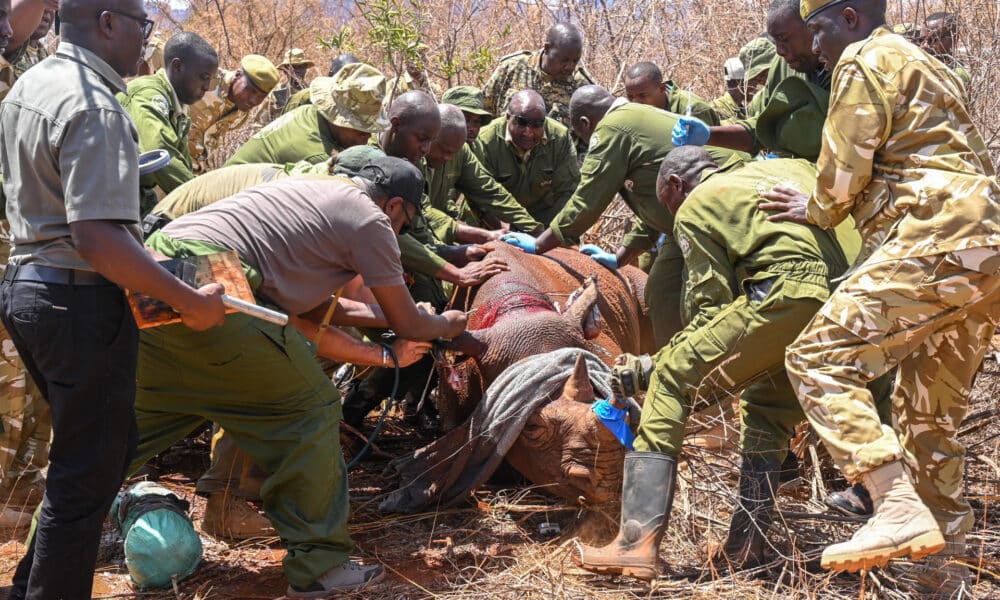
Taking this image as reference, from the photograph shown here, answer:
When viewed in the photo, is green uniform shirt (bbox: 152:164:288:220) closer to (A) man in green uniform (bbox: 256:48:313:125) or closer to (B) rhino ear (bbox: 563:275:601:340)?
(B) rhino ear (bbox: 563:275:601:340)

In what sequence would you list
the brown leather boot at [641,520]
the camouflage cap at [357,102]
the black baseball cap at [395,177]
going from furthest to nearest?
1. the camouflage cap at [357,102]
2. the black baseball cap at [395,177]
3. the brown leather boot at [641,520]

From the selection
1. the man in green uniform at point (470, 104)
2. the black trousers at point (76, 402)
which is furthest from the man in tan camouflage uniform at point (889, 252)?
the man in green uniform at point (470, 104)

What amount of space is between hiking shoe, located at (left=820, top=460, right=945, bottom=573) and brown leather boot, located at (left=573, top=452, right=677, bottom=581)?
0.93 m

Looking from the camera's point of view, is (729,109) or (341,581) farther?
(729,109)

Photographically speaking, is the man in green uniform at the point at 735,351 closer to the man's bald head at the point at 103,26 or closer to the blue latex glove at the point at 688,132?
the blue latex glove at the point at 688,132

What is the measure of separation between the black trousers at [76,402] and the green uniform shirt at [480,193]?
14.5 feet

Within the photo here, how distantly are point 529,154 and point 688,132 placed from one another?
8.63 ft

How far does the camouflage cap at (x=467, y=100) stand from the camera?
9000 millimetres

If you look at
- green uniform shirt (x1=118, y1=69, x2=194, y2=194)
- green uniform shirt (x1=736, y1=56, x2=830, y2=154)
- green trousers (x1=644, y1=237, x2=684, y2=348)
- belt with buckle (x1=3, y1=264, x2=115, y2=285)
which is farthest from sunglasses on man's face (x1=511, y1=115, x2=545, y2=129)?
belt with buckle (x1=3, y1=264, x2=115, y2=285)

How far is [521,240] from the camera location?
7613mm

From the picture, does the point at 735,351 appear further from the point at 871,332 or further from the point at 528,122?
the point at 528,122

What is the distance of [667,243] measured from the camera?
6512 millimetres

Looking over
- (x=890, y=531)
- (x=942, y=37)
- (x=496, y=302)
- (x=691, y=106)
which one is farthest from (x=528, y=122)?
(x=890, y=531)

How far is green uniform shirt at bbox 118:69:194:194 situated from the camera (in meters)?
6.32
